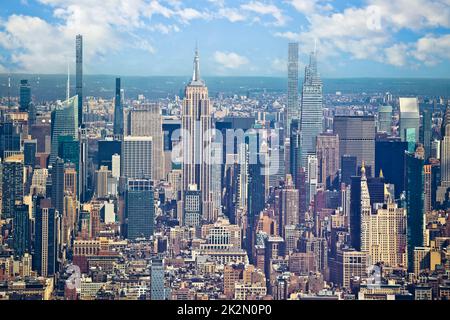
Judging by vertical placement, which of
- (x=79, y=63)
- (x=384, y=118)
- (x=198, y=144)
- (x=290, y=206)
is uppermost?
(x=79, y=63)

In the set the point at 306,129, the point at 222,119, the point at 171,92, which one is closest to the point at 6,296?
the point at 171,92

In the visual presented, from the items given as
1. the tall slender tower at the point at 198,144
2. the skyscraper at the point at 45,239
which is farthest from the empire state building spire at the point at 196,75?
the skyscraper at the point at 45,239

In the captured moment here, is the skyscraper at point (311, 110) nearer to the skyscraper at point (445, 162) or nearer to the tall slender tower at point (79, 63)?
the skyscraper at point (445, 162)

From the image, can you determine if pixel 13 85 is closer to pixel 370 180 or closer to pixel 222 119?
pixel 222 119

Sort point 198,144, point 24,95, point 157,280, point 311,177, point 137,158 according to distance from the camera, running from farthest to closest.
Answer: point 198,144 → point 137,158 → point 311,177 → point 24,95 → point 157,280

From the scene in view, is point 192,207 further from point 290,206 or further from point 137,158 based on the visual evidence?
point 290,206

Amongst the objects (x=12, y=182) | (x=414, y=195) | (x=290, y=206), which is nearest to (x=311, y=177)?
(x=290, y=206)
